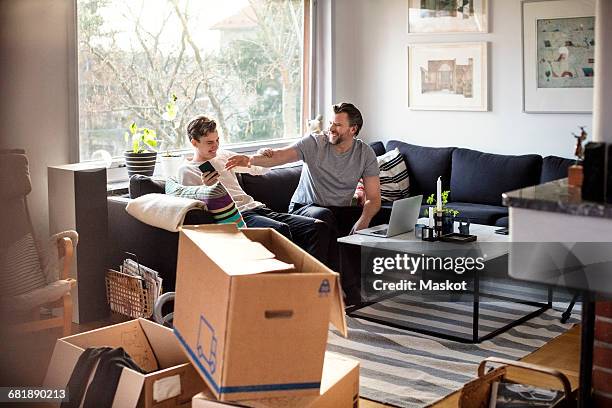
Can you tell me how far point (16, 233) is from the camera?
4.53 metres

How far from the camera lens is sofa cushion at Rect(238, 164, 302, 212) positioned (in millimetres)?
5630

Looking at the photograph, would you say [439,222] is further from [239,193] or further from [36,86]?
[36,86]

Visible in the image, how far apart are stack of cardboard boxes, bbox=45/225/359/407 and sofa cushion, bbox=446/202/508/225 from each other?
286 cm

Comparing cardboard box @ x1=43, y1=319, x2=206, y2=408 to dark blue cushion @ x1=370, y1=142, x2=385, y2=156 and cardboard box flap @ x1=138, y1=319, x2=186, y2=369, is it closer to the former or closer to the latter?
cardboard box flap @ x1=138, y1=319, x2=186, y2=369

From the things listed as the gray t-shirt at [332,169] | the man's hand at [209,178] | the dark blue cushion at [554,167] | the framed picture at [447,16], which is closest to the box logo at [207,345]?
the man's hand at [209,178]

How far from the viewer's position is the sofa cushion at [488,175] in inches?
234

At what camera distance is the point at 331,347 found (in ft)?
14.6

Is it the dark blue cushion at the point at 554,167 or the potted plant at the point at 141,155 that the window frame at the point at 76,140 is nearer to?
the potted plant at the point at 141,155

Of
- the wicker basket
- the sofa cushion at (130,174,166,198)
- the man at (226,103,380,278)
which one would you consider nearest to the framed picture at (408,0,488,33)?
the man at (226,103,380,278)

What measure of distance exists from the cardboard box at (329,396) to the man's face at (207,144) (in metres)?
2.05

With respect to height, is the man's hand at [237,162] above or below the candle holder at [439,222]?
above

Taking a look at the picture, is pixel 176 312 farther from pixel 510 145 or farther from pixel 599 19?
pixel 510 145

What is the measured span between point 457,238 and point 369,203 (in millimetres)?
701

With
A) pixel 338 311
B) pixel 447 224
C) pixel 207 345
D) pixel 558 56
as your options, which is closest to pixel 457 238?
pixel 447 224
